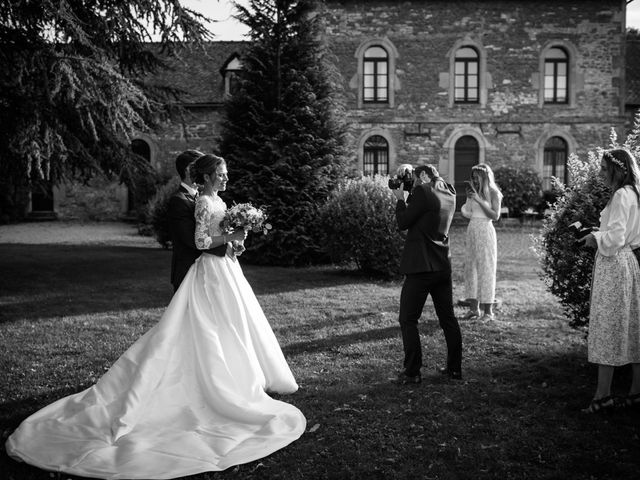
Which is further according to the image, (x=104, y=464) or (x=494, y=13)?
(x=494, y=13)

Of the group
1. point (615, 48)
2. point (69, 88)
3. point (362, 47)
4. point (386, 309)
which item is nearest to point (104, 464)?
point (386, 309)

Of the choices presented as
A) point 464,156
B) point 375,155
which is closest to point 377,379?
point 375,155

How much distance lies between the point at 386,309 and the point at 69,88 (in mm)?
6066

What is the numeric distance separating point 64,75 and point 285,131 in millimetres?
5875

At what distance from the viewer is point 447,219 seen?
226 inches

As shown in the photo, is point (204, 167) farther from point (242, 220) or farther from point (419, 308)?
point (419, 308)

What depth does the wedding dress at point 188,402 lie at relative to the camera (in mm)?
4043

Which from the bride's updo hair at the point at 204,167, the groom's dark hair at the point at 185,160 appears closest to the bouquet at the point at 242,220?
the bride's updo hair at the point at 204,167

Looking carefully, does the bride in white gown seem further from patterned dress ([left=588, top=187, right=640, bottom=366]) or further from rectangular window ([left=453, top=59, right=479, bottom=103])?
rectangular window ([left=453, top=59, right=479, bottom=103])

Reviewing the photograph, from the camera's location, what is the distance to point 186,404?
4.70 meters

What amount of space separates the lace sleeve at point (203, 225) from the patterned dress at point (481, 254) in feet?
14.7

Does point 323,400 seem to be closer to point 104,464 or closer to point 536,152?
point 104,464

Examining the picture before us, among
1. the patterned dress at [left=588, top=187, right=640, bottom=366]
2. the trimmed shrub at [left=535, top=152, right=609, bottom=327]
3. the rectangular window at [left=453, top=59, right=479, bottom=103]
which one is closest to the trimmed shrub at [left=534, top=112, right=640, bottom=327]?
the trimmed shrub at [left=535, top=152, right=609, bottom=327]

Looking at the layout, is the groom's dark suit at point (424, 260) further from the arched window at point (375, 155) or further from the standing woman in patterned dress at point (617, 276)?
A: the arched window at point (375, 155)
